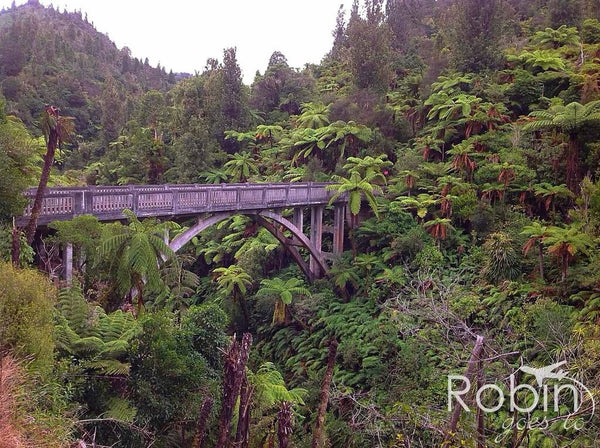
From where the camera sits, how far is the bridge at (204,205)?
8.85 meters

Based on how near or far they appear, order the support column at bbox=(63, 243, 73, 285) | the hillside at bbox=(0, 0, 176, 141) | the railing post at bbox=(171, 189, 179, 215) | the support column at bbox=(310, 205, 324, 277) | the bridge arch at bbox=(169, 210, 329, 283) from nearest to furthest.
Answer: the support column at bbox=(63, 243, 73, 285) → the railing post at bbox=(171, 189, 179, 215) → the bridge arch at bbox=(169, 210, 329, 283) → the support column at bbox=(310, 205, 324, 277) → the hillside at bbox=(0, 0, 176, 141)

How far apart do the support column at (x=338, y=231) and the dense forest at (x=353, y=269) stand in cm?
→ 43

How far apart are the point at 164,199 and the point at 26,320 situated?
5940 millimetres

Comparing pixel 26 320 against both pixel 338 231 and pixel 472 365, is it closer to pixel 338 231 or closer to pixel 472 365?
pixel 472 365

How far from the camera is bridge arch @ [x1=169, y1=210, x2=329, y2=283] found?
12.3 meters

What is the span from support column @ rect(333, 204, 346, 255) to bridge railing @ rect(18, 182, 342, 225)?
4.78 ft

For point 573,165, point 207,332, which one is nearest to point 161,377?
point 207,332

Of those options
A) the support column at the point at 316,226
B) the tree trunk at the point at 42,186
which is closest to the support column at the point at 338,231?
the support column at the point at 316,226

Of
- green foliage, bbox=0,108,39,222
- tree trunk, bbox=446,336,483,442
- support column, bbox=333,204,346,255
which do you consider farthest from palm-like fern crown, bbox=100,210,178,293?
support column, bbox=333,204,346,255

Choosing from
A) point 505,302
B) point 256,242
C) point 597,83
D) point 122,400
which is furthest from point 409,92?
point 122,400

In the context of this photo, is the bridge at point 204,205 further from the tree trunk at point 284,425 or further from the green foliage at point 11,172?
the tree trunk at point 284,425

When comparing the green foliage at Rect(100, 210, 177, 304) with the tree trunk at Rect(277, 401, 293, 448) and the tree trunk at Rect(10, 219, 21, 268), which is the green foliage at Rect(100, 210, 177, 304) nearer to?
the tree trunk at Rect(10, 219, 21, 268)

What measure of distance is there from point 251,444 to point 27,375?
14.1 ft

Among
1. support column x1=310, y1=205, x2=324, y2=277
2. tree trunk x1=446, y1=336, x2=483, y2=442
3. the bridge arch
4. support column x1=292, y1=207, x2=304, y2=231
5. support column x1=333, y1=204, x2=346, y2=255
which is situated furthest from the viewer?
support column x1=333, y1=204, x2=346, y2=255
